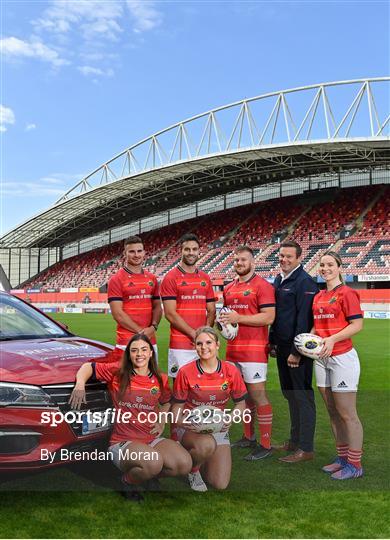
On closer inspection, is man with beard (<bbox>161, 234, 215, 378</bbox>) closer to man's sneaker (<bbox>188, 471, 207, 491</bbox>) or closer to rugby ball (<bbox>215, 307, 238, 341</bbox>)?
rugby ball (<bbox>215, 307, 238, 341</bbox>)

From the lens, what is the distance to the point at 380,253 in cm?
3706

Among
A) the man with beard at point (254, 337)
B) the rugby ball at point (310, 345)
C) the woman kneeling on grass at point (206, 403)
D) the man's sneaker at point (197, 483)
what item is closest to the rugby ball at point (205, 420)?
the woman kneeling on grass at point (206, 403)

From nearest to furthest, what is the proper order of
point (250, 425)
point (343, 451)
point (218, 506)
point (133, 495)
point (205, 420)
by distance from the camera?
point (218, 506), point (133, 495), point (205, 420), point (343, 451), point (250, 425)

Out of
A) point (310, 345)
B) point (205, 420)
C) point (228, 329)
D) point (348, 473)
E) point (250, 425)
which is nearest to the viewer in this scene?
point (205, 420)

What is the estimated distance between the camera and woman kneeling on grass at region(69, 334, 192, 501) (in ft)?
12.3

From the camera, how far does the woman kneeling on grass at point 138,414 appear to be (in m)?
3.76

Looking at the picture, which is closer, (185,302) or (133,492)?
(133,492)

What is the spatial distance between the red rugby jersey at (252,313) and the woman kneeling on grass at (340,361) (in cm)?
51

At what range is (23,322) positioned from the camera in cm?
511

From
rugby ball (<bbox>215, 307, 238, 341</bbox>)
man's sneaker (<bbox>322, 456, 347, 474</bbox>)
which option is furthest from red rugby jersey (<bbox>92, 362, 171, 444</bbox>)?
man's sneaker (<bbox>322, 456, 347, 474</bbox>)

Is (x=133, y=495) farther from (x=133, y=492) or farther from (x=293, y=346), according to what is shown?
(x=293, y=346)

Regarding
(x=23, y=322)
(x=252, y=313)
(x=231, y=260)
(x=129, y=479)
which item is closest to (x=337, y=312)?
(x=252, y=313)

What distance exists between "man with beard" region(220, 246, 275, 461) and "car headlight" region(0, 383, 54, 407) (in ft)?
6.52

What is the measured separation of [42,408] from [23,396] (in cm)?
15
